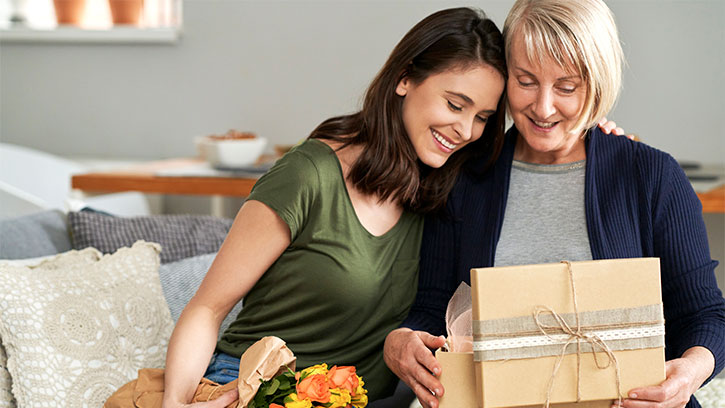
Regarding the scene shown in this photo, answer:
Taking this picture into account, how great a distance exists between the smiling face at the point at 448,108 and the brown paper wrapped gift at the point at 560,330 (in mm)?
449

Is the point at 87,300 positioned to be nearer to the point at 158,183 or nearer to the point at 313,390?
the point at 313,390

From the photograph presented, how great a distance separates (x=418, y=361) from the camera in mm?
1142

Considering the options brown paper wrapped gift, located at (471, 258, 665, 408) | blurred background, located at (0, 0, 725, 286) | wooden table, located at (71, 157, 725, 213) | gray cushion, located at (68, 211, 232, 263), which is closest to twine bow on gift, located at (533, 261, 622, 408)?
brown paper wrapped gift, located at (471, 258, 665, 408)

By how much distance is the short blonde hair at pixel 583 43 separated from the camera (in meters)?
1.23

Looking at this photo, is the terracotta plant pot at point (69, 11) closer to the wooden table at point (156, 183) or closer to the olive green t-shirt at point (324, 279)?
the wooden table at point (156, 183)

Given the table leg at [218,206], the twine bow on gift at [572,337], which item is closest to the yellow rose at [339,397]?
the twine bow on gift at [572,337]

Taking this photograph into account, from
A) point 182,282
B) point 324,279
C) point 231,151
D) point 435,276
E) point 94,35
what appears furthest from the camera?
point 94,35

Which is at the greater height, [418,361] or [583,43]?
[583,43]

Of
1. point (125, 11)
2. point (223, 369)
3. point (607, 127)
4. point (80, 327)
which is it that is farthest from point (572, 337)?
point (125, 11)

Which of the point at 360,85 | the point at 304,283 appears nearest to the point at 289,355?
the point at 304,283

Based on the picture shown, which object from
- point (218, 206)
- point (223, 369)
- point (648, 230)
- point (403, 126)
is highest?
point (403, 126)

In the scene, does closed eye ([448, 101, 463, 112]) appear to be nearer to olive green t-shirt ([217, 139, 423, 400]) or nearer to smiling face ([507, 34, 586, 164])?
smiling face ([507, 34, 586, 164])

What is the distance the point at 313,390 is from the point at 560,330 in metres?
0.35

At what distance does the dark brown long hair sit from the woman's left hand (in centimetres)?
52
